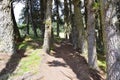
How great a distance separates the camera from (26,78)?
11367 millimetres

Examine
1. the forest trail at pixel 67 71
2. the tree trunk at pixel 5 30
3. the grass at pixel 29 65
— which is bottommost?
the forest trail at pixel 67 71

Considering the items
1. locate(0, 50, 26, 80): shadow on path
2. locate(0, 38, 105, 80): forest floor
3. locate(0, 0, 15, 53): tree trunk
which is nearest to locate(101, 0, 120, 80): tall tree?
locate(0, 38, 105, 80): forest floor

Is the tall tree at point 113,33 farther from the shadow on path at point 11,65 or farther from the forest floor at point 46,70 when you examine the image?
the shadow on path at point 11,65

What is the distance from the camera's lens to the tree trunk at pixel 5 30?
1465cm

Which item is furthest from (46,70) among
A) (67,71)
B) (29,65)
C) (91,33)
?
(91,33)

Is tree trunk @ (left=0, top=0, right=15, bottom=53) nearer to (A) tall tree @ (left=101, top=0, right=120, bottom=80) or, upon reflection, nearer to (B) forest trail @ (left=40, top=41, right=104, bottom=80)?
(B) forest trail @ (left=40, top=41, right=104, bottom=80)

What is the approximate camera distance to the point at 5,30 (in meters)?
14.8

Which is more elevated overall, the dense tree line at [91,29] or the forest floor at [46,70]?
the dense tree line at [91,29]

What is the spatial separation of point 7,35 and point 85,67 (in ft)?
15.8

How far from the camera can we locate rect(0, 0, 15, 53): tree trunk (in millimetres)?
14648

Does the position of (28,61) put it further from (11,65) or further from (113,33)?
(113,33)

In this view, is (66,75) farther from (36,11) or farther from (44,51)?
(36,11)

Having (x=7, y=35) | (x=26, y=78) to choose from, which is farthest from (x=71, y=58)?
(x=26, y=78)

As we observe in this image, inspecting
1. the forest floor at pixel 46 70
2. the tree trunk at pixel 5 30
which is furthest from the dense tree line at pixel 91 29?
the forest floor at pixel 46 70
